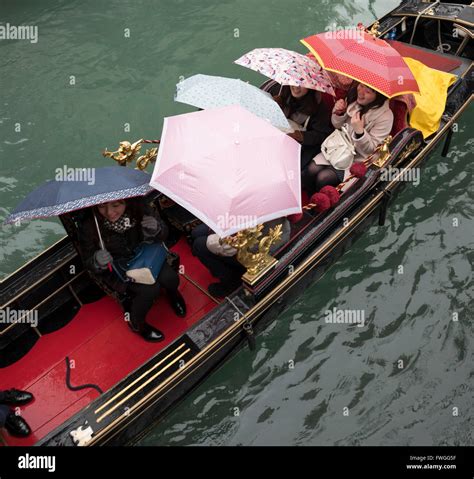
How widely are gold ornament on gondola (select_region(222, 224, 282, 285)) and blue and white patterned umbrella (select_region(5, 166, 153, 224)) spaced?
2.48 feet

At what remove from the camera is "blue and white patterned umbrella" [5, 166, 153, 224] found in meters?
3.19

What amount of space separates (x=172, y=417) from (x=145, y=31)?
6.30m

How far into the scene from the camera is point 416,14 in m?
6.46

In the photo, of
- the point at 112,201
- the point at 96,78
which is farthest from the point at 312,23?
the point at 112,201

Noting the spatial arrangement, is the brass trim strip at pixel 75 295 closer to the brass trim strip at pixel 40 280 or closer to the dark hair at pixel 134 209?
the brass trim strip at pixel 40 280

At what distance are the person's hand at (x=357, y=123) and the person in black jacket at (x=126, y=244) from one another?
2013 mm

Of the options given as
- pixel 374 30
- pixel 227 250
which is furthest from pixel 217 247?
pixel 374 30

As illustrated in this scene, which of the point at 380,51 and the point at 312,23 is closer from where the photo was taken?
the point at 380,51

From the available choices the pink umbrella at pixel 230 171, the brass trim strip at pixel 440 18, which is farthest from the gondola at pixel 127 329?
the brass trim strip at pixel 440 18

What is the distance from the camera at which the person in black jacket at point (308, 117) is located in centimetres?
485

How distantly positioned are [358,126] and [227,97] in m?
1.26

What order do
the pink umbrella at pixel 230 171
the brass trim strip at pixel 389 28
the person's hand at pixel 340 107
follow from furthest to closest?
the brass trim strip at pixel 389 28, the person's hand at pixel 340 107, the pink umbrella at pixel 230 171

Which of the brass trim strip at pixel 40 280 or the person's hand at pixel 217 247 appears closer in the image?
the brass trim strip at pixel 40 280
